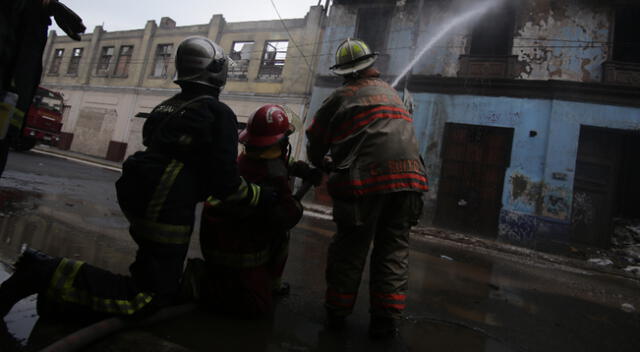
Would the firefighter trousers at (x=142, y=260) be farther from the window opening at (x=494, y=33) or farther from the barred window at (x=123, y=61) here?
the barred window at (x=123, y=61)

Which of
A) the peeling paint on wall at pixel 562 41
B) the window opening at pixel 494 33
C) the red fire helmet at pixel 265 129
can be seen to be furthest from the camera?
the window opening at pixel 494 33

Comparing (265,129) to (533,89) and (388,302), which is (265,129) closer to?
(388,302)

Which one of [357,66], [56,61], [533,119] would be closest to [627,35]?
[533,119]

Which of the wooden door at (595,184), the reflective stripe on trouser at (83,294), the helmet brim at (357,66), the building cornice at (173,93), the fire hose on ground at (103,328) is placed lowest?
the fire hose on ground at (103,328)

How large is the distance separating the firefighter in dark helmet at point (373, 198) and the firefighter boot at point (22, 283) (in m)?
1.27

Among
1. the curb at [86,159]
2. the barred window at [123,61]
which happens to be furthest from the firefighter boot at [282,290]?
the barred window at [123,61]

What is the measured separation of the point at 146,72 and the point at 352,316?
66.5 feet

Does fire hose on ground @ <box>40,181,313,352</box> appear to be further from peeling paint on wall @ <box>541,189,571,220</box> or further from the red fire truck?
the red fire truck

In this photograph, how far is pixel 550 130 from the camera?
877 centimetres

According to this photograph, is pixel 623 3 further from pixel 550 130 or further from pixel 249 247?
pixel 249 247

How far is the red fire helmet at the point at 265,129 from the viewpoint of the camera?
1869mm

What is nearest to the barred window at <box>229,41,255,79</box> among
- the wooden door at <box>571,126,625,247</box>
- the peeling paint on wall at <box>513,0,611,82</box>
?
the peeling paint on wall at <box>513,0,611,82</box>

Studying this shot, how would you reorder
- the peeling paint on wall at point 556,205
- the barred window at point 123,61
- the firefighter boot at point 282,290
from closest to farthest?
the firefighter boot at point 282,290 < the peeling paint on wall at point 556,205 < the barred window at point 123,61

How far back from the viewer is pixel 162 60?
59.3 feet
